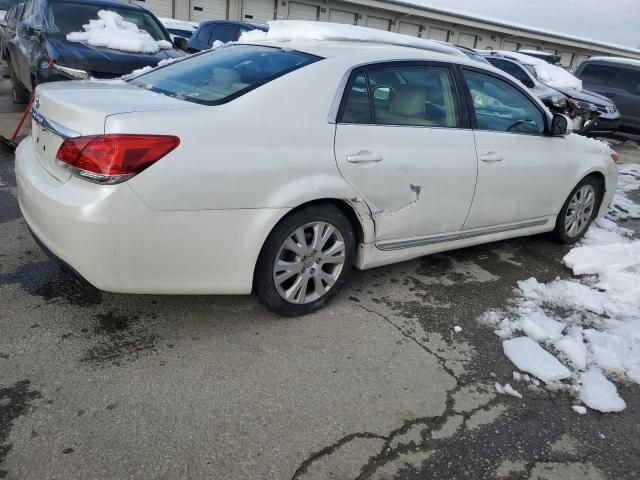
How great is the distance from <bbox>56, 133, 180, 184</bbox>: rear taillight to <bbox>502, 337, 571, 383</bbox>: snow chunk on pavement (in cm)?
214

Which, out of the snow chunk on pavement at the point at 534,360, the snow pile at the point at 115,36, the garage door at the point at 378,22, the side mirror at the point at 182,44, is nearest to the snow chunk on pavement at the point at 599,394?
the snow chunk on pavement at the point at 534,360

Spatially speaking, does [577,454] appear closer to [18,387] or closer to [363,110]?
[363,110]

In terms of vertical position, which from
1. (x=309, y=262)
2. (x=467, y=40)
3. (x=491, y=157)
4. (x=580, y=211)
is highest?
(x=491, y=157)

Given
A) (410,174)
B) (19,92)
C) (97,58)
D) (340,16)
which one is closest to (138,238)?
(410,174)

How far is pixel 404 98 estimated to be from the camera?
3.39 meters

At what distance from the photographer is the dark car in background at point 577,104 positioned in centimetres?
1129

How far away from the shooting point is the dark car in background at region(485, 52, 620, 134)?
37.0ft

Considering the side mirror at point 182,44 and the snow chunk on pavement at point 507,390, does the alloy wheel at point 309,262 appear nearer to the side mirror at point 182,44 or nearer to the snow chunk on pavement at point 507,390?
the snow chunk on pavement at point 507,390

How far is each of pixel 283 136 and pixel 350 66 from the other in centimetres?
68

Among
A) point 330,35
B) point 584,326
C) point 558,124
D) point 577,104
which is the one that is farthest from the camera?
point 577,104

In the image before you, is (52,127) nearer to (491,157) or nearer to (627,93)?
(491,157)

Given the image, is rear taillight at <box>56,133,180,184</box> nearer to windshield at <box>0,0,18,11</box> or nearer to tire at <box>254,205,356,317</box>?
tire at <box>254,205,356,317</box>

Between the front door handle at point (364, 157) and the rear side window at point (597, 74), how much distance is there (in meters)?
12.6

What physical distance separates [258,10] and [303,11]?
2677mm
